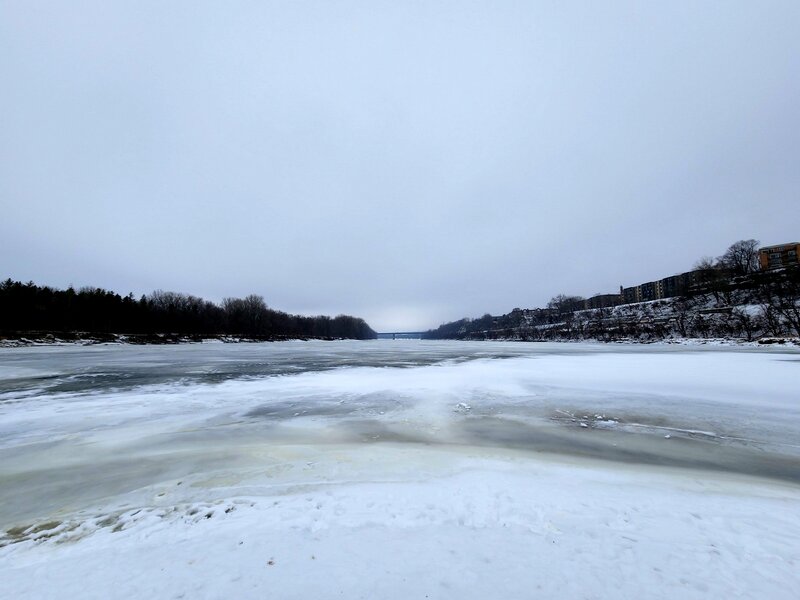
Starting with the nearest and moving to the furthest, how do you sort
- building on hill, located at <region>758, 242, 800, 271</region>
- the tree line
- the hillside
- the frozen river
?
1. the frozen river
2. the hillside
3. the tree line
4. building on hill, located at <region>758, 242, 800, 271</region>

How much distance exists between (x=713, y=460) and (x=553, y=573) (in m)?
3.28

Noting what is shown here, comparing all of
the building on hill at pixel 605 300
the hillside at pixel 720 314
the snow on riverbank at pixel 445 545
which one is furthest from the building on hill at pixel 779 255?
the snow on riverbank at pixel 445 545

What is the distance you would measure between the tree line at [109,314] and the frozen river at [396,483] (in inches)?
2074

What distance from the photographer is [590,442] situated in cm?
460

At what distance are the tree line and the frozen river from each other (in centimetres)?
5268

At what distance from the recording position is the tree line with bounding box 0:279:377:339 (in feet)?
157

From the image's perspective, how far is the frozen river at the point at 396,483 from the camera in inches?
83.9

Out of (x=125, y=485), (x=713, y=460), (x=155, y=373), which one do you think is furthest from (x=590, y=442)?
(x=155, y=373)

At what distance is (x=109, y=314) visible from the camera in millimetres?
59062

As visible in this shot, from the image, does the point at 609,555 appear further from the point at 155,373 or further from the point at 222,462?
the point at 155,373

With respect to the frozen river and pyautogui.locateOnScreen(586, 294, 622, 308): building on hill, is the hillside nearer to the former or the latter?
pyautogui.locateOnScreen(586, 294, 622, 308): building on hill

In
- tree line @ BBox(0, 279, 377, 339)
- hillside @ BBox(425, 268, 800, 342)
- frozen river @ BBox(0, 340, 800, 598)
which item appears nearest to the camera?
frozen river @ BBox(0, 340, 800, 598)

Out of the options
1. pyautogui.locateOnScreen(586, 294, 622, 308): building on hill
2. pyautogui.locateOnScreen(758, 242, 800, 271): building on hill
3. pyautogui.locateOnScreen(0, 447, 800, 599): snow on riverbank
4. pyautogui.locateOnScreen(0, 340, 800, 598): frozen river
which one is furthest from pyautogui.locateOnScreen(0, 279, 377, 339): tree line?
pyautogui.locateOnScreen(758, 242, 800, 271): building on hill

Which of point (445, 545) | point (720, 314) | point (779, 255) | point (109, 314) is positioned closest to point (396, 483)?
point (445, 545)
